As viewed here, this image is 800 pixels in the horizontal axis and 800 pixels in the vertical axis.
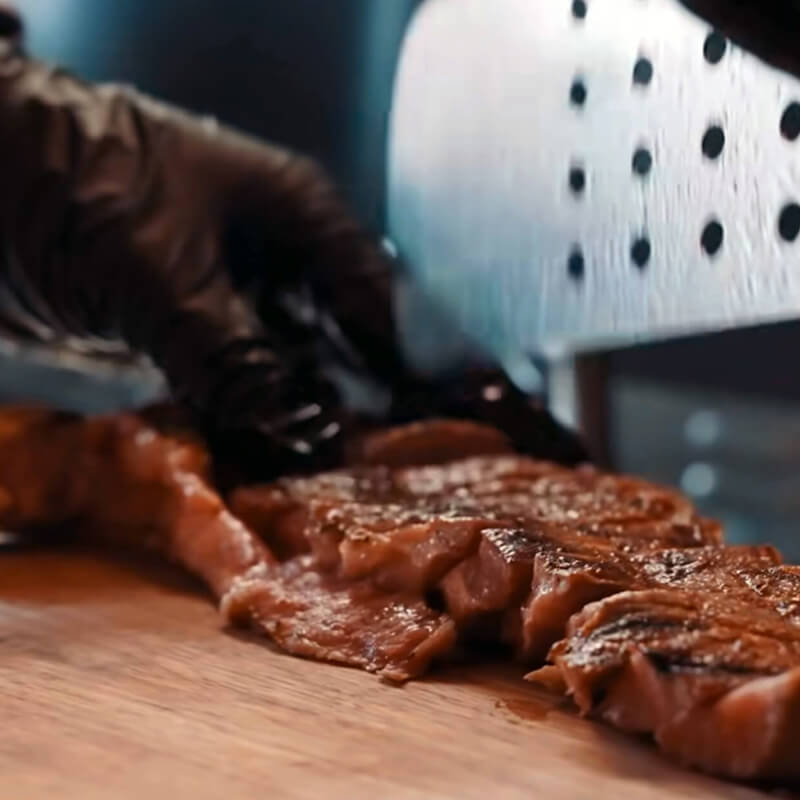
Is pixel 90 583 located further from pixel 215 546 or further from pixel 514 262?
pixel 514 262

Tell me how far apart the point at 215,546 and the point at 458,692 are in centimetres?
30

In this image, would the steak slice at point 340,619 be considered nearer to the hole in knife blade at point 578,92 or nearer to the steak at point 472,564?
the steak at point 472,564

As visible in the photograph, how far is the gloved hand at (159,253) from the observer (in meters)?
1.10

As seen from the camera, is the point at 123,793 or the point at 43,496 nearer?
the point at 123,793

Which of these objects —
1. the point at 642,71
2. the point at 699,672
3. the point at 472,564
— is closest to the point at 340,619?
the point at 472,564

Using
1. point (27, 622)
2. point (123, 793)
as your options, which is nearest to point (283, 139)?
point (27, 622)

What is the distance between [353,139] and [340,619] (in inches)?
27.7

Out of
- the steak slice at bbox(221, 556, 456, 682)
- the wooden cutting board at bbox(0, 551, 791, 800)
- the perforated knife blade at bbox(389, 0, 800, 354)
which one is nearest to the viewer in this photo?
the wooden cutting board at bbox(0, 551, 791, 800)

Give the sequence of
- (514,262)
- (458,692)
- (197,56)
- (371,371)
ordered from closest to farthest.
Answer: (458,692), (514,262), (371,371), (197,56)

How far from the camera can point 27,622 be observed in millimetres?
850

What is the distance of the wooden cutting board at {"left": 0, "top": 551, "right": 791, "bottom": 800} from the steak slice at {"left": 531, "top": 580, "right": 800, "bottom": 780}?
0.02 m

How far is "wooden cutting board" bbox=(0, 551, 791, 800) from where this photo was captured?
0.55 m

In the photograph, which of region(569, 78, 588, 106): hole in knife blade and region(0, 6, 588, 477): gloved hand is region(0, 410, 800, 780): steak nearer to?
region(0, 6, 588, 477): gloved hand

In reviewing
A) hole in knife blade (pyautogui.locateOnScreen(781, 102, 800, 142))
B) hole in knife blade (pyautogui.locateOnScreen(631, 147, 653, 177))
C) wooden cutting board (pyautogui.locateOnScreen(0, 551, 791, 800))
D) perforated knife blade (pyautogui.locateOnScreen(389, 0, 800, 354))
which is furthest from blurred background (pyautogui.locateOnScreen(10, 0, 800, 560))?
wooden cutting board (pyautogui.locateOnScreen(0, 551, 791, 800))
